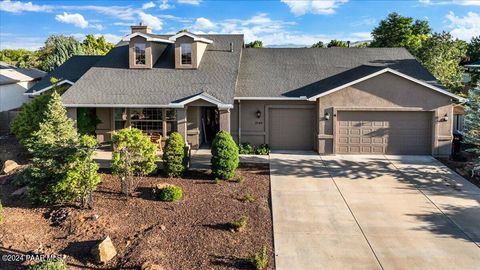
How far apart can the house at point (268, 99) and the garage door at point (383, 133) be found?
46 millimetres

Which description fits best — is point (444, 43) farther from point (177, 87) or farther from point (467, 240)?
point (467, 240)

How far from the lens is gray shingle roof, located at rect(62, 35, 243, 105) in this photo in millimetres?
18750

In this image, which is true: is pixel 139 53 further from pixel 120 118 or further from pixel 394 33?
pixel 394 33

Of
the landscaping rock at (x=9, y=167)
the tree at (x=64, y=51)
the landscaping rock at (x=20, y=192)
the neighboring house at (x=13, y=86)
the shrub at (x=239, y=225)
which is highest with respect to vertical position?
the tree at (x=64, y=51)

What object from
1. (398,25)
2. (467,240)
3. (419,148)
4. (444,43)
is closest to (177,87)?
(419,148)

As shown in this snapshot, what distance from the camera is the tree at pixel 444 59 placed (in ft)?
83.1

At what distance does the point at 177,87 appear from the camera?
1945 cm

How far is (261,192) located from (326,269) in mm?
5256

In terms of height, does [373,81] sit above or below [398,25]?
below

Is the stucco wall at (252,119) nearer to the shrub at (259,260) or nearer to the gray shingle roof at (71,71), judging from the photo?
the gray shingle roof at (71,71)

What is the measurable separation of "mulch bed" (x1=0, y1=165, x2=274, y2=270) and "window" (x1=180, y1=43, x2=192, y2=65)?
8391 millimetres

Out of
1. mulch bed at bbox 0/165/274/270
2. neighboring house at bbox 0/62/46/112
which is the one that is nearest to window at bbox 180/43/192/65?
mulch bed at bbox 0/165/274/270

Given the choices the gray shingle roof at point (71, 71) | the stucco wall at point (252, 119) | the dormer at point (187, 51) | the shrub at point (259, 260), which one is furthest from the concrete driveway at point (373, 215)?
the gray shingle roof at point (71, 71)

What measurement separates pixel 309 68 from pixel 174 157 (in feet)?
33.2
